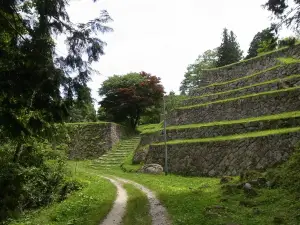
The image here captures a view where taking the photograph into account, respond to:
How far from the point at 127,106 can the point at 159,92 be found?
14.5ft

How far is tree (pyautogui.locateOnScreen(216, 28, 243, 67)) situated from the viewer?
165ft

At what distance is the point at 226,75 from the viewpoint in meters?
34.2

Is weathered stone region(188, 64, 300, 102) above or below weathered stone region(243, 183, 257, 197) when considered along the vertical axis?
above

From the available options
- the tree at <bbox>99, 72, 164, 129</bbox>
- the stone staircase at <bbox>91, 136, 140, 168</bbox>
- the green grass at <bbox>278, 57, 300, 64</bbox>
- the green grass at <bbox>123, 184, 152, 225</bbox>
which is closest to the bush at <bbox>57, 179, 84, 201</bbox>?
the green grass at <bbox>123, 184, 152, 225</bbox>

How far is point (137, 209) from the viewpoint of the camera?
40.4 ft


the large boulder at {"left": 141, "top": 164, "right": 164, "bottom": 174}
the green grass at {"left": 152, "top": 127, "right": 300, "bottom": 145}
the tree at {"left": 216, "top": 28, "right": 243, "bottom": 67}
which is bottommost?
the large boulder at {"left": 141, "top": 164, "right": 164, "bottom": 174}

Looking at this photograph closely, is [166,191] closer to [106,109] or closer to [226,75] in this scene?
[226,75]

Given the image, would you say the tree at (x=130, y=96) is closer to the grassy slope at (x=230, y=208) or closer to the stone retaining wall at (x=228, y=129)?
the stone retaining wall at (x=228, y=129)

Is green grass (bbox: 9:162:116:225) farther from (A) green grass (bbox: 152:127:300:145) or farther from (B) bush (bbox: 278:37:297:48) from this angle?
(B) bush (bbox: 278:37:297:48)

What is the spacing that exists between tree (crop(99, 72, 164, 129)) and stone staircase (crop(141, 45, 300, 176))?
1053cm

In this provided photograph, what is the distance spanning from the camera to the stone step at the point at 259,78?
25.7 metres

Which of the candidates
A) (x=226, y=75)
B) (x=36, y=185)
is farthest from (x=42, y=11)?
(x=226, y=75)

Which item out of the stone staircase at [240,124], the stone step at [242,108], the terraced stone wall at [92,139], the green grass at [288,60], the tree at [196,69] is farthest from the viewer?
the tree at [196,69]

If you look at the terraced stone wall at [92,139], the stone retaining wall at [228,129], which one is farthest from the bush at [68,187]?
the terraced stone wall at [92,139]
